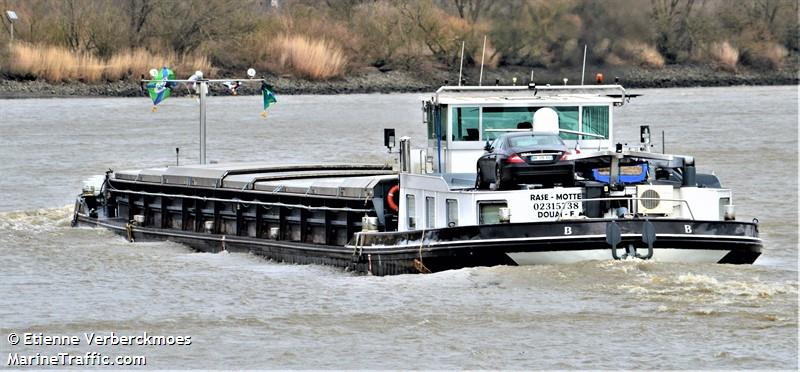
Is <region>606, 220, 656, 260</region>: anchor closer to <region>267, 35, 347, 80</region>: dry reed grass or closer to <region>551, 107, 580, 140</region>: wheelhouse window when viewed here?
<region>551, 107, 580, 140</region>: wheelhouse window

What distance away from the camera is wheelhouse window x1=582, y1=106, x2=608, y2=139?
26.4 meters

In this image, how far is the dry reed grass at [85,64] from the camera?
276ft

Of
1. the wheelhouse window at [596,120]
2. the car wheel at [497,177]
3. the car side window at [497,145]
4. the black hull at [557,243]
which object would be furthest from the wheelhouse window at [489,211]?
the wheelhouse window at [596,120]

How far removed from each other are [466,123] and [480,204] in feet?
8.19

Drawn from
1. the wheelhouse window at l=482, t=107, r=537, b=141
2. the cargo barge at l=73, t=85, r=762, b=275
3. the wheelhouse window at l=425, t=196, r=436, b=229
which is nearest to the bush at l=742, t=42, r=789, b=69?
the cargo barge at l=73, t=85, r=762, b=275

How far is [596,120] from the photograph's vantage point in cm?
2641

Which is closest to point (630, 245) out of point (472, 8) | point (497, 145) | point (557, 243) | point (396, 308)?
point (557, 243)

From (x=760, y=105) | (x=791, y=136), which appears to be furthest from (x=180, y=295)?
(x=760, y=105)

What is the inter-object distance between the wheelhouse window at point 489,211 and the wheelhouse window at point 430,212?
3.71 feet

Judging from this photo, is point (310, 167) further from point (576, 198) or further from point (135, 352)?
point (135, 352)

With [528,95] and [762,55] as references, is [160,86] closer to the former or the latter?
[528,95]

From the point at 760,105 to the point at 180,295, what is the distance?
57.1m

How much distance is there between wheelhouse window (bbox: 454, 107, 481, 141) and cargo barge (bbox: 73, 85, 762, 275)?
0.02 m

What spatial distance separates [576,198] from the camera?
77.8 ft
